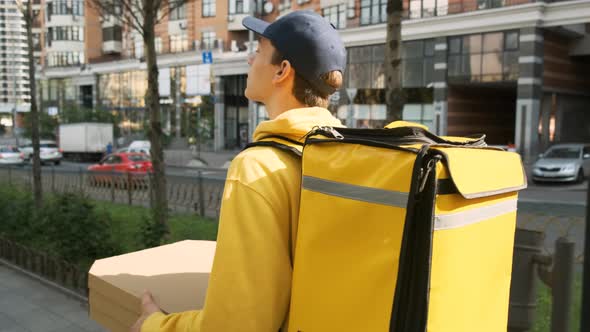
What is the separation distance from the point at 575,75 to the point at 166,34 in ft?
116

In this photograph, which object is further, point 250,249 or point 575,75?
point 575,75

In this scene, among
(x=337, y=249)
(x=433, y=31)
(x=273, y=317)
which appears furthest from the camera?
(x=433, y=31)

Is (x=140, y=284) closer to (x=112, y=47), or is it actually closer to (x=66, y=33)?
(x=112, y=47)

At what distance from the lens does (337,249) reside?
4.46ft

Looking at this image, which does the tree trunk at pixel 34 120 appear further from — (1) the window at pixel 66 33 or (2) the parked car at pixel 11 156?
(1) the window at pixel 66 33

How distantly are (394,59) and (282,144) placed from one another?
4914 mm

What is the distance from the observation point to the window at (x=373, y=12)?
34.3 metres

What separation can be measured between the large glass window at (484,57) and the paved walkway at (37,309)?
93.0ft

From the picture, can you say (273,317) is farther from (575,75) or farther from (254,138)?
(575,75)

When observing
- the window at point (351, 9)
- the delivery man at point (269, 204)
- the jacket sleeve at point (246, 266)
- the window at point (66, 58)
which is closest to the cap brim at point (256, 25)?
the delivery man at point (269, 204)

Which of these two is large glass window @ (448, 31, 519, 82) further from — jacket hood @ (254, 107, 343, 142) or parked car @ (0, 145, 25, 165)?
jacket hood @ (254, 107, 343, 142)

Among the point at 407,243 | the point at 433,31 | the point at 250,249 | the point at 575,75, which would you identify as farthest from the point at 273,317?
the point at 575,75

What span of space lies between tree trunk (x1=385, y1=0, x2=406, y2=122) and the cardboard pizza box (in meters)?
4.30

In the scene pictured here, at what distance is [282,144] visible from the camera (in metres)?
1.57
